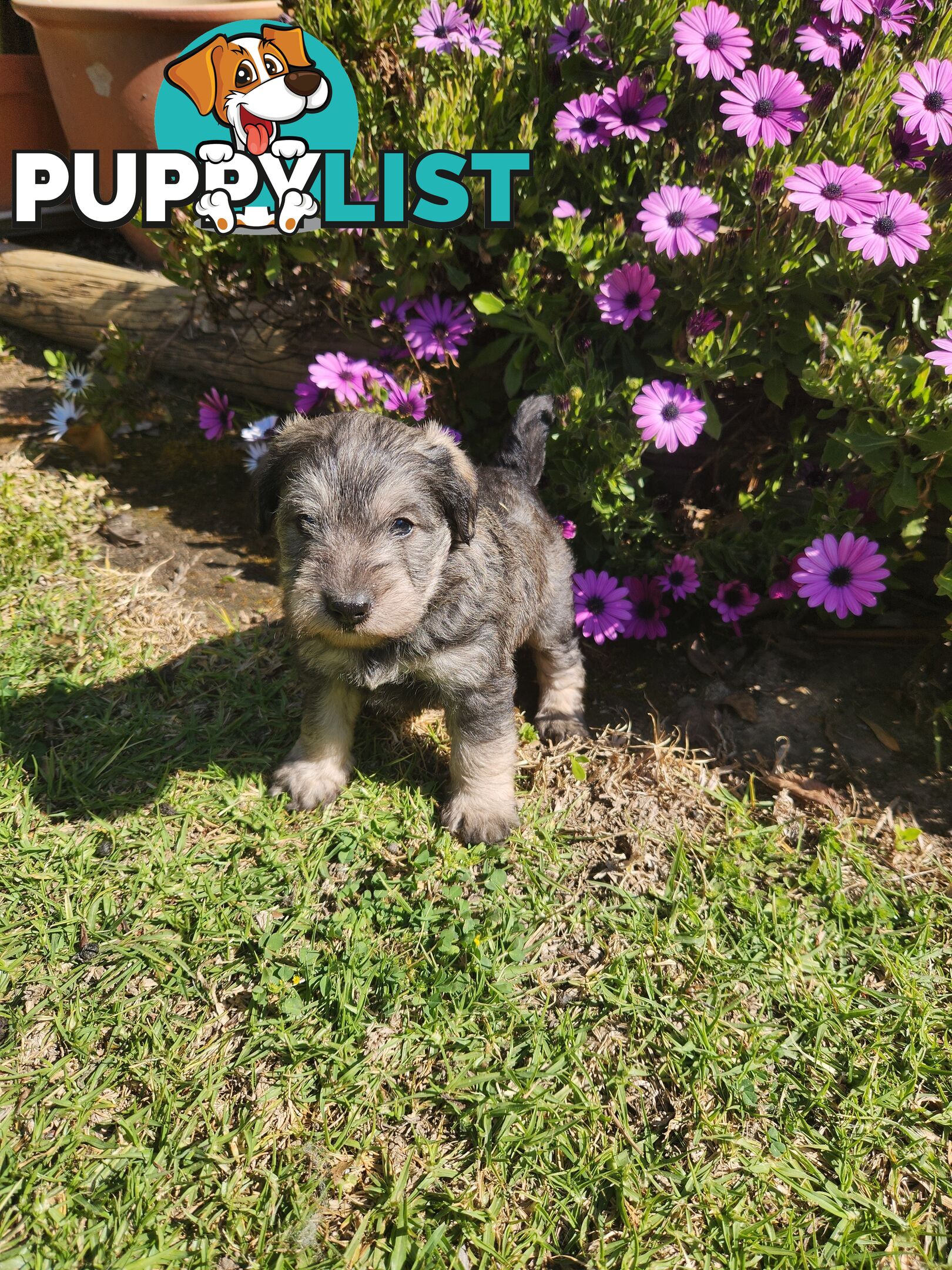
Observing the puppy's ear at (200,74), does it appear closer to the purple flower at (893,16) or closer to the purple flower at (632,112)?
the purple flower at (632,112)

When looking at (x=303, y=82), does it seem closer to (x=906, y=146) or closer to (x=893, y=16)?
(x=893, y=16)

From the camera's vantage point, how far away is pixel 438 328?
180 inches

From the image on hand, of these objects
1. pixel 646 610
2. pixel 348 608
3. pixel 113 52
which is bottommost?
pixel 646 610

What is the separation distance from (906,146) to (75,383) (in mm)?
5322

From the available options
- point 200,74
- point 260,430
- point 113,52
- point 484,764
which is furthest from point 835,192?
point 113,52

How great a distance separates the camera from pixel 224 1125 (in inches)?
106

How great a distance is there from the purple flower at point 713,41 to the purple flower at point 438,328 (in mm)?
1564

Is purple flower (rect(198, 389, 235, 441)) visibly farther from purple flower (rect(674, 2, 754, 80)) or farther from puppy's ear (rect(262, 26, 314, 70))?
purple flower (rect(674, 2, 754, 80))

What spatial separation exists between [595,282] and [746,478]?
4.06 ft

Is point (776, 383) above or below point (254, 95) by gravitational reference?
below

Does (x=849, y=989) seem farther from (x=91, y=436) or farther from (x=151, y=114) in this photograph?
(x=151, y=114)

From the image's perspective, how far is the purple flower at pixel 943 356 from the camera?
3.08 m

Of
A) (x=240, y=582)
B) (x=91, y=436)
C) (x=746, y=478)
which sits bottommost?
Result: (x=240, y=582)

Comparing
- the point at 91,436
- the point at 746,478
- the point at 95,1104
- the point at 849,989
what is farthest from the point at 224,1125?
the point at 91,436
